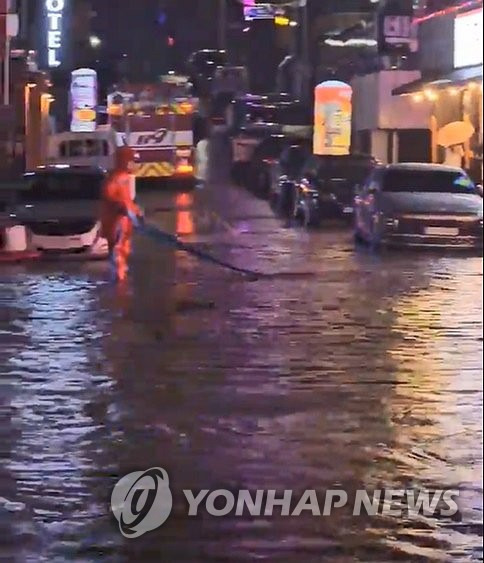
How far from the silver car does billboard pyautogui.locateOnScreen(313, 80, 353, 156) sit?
0.79 ft

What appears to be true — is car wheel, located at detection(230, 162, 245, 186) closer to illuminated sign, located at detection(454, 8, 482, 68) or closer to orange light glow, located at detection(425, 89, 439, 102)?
orange light glow, located at detection(425, 89, 439, 102)

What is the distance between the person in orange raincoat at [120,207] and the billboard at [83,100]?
296mm

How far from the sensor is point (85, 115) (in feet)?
29.5

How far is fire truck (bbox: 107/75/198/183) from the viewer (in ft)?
25.8

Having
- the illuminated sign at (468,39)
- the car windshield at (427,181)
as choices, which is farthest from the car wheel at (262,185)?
the illuminated sign at (468,39)

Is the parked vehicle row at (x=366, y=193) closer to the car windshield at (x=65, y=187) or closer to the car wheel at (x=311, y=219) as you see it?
the car wheel at (x=311, y=219)

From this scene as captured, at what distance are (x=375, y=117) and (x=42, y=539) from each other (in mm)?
2386

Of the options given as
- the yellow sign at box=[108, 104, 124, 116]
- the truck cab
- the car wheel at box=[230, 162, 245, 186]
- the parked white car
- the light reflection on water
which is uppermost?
the yellow sign at box=[108, 104, 124, 116]

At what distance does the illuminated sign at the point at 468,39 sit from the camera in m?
3.56

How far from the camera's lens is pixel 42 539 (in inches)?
200

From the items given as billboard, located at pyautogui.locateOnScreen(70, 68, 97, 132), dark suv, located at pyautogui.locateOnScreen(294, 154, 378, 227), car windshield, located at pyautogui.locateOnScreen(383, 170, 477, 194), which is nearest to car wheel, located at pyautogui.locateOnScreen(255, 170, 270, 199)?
dark suv, located at pyautogui.locateOnScreen(294, 154, 378, 227)

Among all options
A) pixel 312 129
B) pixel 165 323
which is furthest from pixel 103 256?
pixel 312 129

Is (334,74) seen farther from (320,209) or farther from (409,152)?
(409,152)

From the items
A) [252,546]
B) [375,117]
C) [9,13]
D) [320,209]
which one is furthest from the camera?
[9,13]
